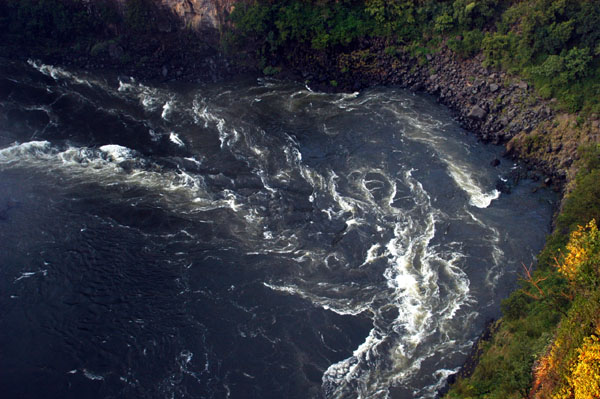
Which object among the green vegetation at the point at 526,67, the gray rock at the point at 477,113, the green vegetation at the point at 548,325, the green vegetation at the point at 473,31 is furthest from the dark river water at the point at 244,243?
the green vegetation at the point at 473,31

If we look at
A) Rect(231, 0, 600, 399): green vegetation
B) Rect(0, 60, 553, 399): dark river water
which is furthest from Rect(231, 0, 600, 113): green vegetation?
Rect(0, 60, 553, 399): dark river water

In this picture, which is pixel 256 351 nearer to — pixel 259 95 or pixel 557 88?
pixel 259 95

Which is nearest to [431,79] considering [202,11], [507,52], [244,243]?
[507,52]

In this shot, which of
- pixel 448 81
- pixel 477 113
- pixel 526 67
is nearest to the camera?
pixel 477 113

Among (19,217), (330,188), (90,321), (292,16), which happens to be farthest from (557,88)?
(19,217)

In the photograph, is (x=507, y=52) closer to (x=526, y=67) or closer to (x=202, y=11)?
(x=526, y=67)

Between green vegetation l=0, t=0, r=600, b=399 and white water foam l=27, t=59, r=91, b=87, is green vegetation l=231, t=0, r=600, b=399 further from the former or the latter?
white water foam l=27, t=59, r=91, b=87

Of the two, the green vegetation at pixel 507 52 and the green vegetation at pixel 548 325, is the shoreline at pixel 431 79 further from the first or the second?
the green vegetation at pixel 548 325
